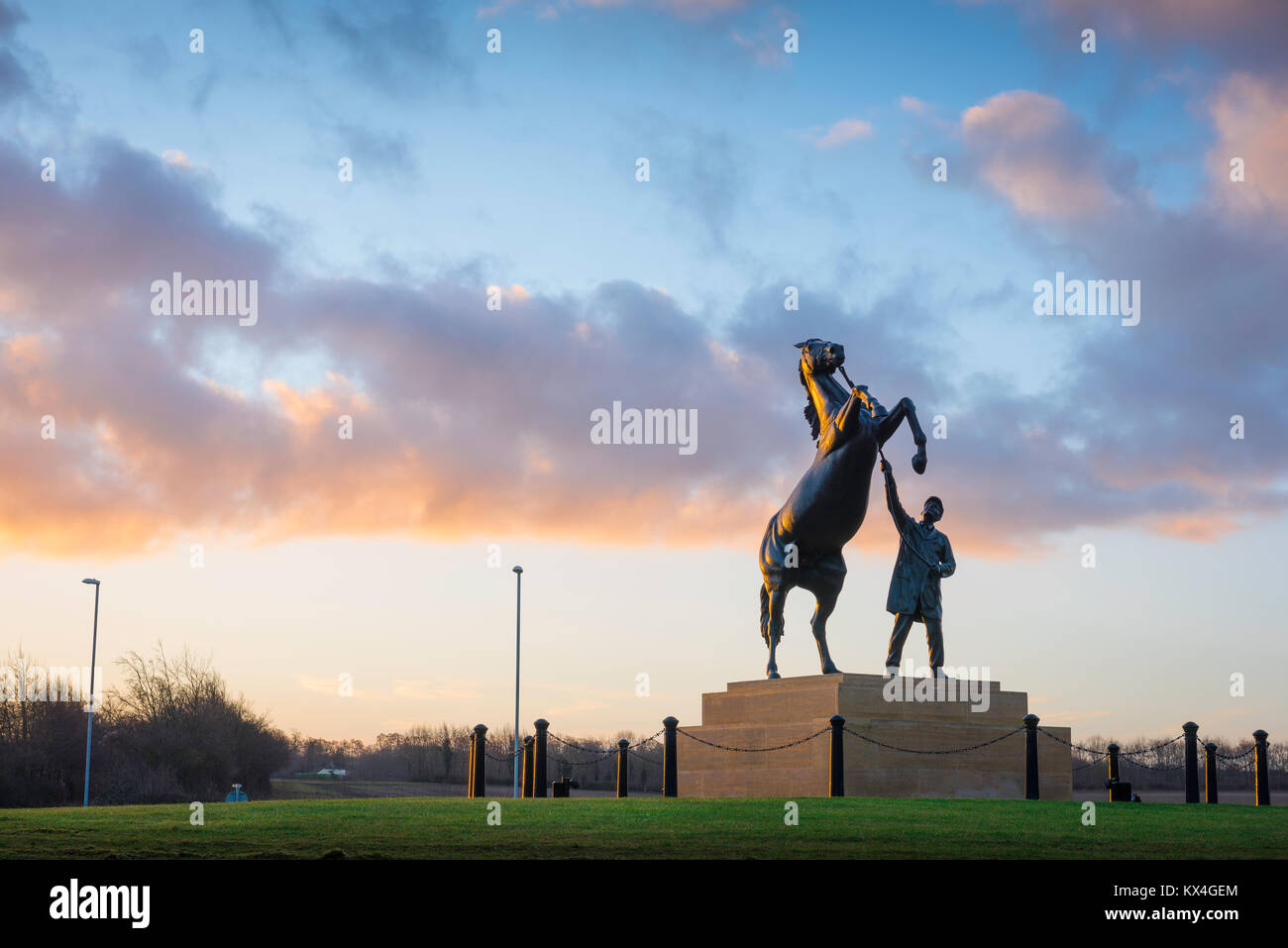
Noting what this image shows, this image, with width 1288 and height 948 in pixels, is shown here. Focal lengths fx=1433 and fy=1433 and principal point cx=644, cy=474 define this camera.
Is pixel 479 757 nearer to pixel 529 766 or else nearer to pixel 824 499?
pixel 529 766

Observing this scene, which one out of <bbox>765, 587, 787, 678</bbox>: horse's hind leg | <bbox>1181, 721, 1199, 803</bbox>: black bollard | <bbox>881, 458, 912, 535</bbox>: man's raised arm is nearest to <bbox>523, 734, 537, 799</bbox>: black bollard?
<bbox>765, 587, 787, 678</bbox>: horse's hind leg

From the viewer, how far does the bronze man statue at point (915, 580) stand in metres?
22.9

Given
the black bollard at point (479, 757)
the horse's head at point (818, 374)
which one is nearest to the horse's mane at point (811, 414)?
the horse's head at point (818, 374)

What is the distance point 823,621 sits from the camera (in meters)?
23.1

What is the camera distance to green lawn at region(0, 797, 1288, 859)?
13336mm

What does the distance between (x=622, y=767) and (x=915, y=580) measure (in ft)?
21.6

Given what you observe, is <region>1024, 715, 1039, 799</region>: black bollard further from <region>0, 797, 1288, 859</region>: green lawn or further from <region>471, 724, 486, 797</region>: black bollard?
<region>471, 724, 486, 797</region>: black bollard

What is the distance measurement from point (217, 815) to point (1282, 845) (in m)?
11.9

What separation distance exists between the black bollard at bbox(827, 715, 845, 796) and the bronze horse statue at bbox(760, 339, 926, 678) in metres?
1.86
